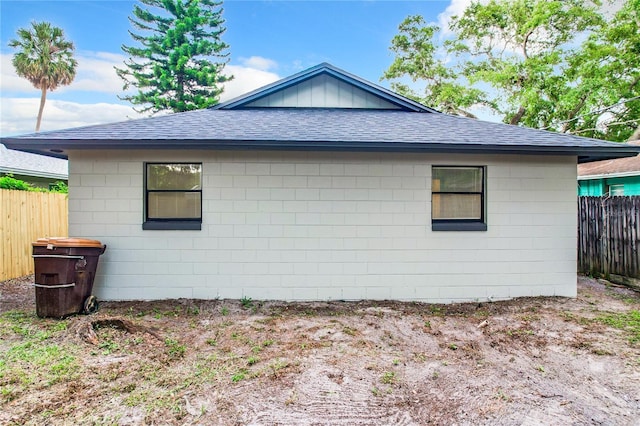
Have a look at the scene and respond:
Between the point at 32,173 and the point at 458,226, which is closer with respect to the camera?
→ the point at 458,226

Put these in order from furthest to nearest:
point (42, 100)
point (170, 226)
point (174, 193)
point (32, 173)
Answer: point (42, 100)
point (32, 173)
point (174, 193)
point (170, 226)

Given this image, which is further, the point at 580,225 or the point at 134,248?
the point at 580,225

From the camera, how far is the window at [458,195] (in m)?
6.07

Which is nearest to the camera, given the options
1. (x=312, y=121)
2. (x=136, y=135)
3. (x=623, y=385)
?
(x=623, y=385)

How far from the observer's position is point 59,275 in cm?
491

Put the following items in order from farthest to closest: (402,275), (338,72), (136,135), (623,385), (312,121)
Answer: (338,72) → (312,121) → (402,275) → (136,135) → (623,385)

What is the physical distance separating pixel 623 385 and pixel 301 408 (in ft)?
9.87

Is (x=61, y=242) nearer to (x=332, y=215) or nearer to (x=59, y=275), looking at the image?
(x=59, y=275)

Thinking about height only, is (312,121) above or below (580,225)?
above

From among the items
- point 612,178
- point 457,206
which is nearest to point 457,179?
point 457,206

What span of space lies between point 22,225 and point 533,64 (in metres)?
19.6

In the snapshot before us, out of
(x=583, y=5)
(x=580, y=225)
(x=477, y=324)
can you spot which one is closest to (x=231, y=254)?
(x=477, y=324)

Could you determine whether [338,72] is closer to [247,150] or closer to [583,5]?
[247,150]

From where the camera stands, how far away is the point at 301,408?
2850 mm
